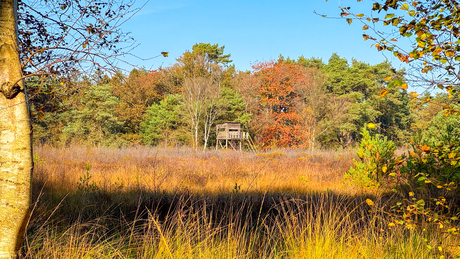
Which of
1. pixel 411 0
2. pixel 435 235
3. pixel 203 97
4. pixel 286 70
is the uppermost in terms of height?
pixel 286 70

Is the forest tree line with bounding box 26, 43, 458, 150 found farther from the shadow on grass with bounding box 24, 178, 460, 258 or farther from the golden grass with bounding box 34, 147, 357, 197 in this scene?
the shadow on grass with bounding box 24, 178, 460, 258

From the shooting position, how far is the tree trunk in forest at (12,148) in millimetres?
2006

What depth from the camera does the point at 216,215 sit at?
13.4ft

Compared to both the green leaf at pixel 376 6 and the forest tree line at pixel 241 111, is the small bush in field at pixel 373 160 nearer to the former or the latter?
the green leaf at pixel 376 6

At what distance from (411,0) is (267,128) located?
27.5m

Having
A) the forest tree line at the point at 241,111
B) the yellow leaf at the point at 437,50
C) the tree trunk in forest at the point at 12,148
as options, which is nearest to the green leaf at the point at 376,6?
the yellow leaf at the point at 437,50

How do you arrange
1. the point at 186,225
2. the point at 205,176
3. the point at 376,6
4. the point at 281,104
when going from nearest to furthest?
the point at 376,6 → the point at 186,225 → the point at 205,176 → the point at 281,104

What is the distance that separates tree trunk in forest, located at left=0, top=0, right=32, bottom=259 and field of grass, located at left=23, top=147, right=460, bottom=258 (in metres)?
0.65

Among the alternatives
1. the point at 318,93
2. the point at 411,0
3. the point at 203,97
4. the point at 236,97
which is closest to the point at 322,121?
the point at 318,93

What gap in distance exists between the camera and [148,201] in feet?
18.3

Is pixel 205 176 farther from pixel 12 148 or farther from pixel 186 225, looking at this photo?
pixel 12 148

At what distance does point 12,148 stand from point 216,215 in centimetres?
258

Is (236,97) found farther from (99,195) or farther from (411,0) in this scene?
(411,0)

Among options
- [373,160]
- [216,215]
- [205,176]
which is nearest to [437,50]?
[216,215]
